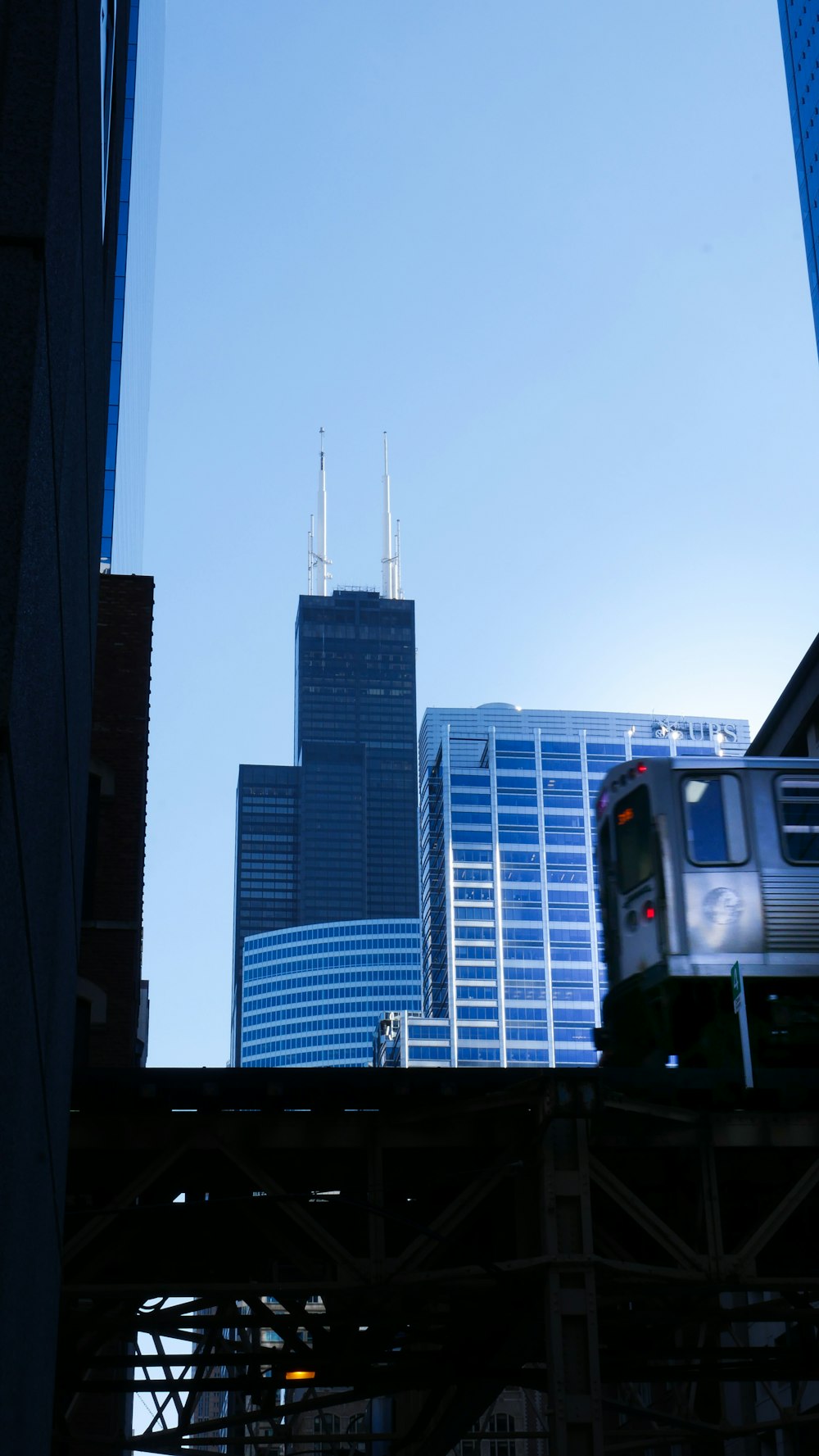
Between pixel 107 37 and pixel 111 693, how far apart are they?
1906 cm

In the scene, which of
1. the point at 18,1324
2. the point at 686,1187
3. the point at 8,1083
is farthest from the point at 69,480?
the point at 686,1187

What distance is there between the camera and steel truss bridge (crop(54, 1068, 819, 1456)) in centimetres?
1377

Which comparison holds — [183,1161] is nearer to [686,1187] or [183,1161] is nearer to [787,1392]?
[686,1187]

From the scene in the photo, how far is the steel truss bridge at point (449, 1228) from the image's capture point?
13773mm

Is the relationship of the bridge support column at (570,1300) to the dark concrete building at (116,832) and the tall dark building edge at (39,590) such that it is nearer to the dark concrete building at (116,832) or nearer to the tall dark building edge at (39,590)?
the tall dark building edge at (39,590)

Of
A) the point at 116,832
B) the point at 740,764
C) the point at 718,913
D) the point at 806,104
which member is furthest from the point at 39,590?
the point at 806,104

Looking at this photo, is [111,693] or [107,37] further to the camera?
[111,693]

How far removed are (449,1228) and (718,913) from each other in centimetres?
479

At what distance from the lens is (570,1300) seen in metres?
13.2

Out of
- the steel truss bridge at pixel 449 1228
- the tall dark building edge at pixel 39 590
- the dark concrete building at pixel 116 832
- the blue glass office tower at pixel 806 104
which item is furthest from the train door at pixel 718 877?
the blue glass office tower at pixel 806 104

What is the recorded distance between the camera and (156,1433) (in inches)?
658

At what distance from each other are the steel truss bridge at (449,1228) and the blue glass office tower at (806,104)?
3795 inches

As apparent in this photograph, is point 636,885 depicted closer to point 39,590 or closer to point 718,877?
point 718,877

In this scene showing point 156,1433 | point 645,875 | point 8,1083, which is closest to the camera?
point 8,1083
